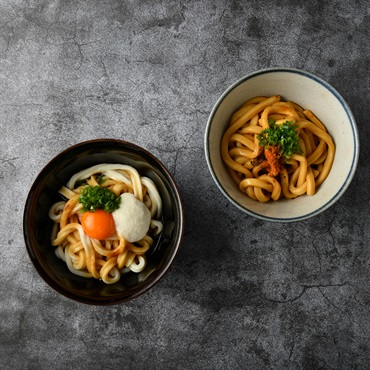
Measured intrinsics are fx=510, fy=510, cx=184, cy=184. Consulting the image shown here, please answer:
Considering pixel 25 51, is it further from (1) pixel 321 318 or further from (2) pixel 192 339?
(1) pixel 321 318

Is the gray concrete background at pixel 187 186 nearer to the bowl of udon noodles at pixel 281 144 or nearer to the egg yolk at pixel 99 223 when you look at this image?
the bowl of udon noodles at pixel 281 144

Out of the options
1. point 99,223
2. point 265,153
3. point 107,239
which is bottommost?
point 107,239

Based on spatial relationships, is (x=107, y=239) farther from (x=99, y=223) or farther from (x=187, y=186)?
(x=187, y=186)

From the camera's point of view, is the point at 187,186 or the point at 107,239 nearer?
the point at 107,239

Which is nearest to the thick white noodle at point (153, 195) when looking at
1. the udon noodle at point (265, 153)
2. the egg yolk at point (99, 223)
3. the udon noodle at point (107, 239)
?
the udon noodle at point (107, 239)

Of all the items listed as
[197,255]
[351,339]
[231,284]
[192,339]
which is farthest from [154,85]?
[351,339]

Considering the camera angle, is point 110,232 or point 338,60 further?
point 338,60

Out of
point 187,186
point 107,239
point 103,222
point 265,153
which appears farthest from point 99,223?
point 265,153
